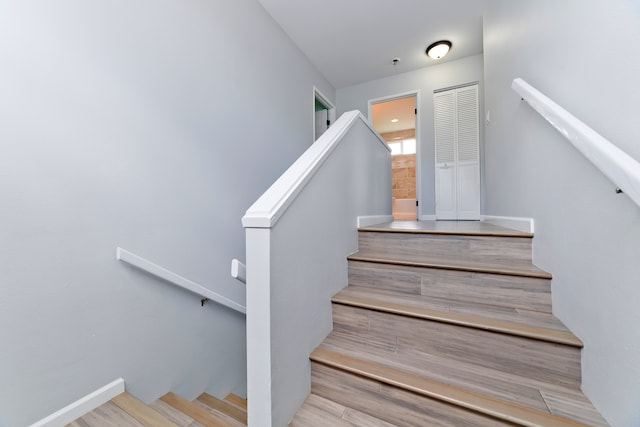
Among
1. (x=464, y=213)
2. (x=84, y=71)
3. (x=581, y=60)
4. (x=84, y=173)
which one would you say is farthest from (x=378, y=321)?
(x=464, y=213)

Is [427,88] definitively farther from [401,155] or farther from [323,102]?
[401,155]

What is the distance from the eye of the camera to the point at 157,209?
158 cm

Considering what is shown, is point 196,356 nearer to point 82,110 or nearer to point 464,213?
point 82,110

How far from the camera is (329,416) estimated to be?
1.03 meters

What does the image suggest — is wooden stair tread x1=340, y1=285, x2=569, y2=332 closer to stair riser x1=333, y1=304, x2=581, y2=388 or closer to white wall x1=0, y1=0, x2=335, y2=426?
stair riser x1=333, y1=304, x2=581, y2=388

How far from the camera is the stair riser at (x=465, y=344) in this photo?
37.2 inches

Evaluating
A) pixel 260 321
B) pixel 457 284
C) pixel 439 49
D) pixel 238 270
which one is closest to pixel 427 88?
pixel 439 49

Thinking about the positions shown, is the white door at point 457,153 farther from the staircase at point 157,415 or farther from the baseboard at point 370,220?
the staircase at point 157,415

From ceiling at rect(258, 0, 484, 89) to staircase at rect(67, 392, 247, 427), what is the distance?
356cm

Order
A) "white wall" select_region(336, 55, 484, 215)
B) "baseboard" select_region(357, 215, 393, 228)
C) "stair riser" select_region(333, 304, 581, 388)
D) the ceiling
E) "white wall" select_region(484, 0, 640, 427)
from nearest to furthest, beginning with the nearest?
"white wall" select_region(484, 0, 640, 427) → "stair riser" select_region(333, 304, 581, 388) → "baseboard" select_region(357, 215, 393, 228) → the ceiling → "white wall" select_region(336, 55, 484, 215)

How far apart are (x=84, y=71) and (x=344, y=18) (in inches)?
106

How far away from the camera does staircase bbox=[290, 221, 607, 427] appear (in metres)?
0.89

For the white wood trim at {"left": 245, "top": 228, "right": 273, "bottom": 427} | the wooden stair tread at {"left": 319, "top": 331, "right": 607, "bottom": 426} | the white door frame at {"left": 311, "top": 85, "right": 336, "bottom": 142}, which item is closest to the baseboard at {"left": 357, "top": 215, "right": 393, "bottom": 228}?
the wooden stair tread at {"left": 319, "top": 331, "right": 607, "bottom": 426}

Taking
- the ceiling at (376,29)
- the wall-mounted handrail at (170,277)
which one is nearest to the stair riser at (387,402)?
the wall-mounted handrail at (170,277)
